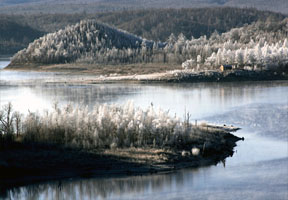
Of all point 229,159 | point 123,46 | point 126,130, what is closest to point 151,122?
point 126,130

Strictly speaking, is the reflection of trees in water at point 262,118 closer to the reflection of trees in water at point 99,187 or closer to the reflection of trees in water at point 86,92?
the reflection of trees in water at point 99,187

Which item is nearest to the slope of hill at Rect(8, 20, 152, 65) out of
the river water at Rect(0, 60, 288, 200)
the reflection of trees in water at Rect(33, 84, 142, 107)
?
the reflection of trees in water at Rect(33, 84, 142, 107)

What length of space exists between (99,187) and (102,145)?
5.70 meters

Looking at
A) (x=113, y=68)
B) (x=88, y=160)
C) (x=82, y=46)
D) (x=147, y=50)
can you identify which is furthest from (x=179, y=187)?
(x=82, y=46)

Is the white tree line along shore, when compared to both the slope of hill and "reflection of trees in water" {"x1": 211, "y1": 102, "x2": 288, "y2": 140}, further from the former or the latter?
the slope of hill

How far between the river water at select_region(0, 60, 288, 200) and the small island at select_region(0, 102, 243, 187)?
3.40ft

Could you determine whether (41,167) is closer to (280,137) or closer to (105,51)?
(280,137)

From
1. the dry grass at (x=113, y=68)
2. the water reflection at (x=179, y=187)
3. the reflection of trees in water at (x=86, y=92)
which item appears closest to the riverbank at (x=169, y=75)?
the dry grass at (x=113, y=68)

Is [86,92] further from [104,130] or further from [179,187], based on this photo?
[179,187]

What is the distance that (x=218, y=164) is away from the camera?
3866cm

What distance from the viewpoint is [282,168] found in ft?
123

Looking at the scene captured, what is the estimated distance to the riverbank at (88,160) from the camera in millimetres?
36812

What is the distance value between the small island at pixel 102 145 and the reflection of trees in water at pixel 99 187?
878mm

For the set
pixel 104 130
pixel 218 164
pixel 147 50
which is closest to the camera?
pixel 218 164
